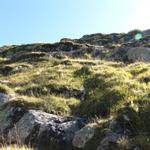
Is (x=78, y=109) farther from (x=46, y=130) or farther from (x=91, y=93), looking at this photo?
(x=46, y=130)

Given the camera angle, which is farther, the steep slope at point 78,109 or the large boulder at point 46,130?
the large boulder at point 46,130

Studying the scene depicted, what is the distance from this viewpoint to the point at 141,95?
51.1 ft

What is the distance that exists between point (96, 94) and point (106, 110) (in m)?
2.48

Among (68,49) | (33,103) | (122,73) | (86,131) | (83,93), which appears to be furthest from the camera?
(68,49)

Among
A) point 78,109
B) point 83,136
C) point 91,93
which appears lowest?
point 83,136

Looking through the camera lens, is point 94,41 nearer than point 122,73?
No

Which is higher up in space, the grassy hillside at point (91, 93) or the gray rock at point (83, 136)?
the grassy hillside at point (91, 93)

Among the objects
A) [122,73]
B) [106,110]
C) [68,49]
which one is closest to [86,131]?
[106,110]

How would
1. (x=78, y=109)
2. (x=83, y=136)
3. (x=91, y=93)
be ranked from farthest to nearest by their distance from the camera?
(x=91, y=93)
(x=78, y=109)
(x=83, y=136)

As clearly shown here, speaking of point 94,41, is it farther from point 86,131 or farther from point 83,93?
point 86,131

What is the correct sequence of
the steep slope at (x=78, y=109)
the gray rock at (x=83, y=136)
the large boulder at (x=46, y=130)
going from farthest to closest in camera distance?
the large boulder at (x=46, y=130)
the gray rock at (x=83, y=136)
the steep slope at (x=78, y=109)

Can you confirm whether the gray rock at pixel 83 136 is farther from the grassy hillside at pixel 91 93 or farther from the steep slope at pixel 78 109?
the grassy hillside at pixel 91 93

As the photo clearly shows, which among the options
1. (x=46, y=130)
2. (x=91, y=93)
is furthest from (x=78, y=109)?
(x=46, y=130)

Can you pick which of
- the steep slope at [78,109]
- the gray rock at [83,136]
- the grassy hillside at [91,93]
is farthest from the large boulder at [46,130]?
the grassy hillside at [91,93]
